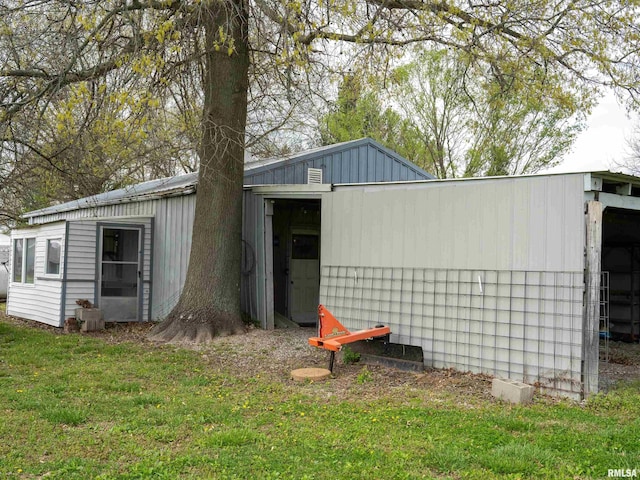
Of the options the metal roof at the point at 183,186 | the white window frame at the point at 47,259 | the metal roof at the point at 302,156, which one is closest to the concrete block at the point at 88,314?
the white window frame at the point at 47,259

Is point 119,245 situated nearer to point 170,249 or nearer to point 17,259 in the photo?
point 170,249

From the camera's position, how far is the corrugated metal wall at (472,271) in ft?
22.1

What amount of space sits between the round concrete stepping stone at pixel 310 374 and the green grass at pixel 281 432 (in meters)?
0.22

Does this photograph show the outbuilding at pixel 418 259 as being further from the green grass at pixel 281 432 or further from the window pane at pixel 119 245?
the green grass at pixel 281 432

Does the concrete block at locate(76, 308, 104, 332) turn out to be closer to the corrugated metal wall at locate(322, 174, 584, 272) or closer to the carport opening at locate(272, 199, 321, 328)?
the carport opening at locate(272, 199, 321, 328)

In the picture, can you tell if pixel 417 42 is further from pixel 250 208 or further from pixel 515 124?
pixel 515 124

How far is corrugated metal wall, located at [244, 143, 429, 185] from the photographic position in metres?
13.1

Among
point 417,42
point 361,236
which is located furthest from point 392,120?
point 361,236

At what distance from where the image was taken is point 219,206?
418 inches

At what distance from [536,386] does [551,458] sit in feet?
7.69

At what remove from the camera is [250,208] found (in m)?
11.9

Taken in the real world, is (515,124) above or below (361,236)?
above

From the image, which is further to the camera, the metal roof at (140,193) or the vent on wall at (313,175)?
the vent on wall at (313,175)

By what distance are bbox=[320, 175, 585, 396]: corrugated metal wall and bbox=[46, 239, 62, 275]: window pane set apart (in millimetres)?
6418
